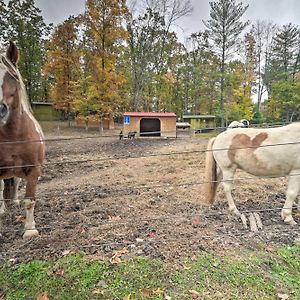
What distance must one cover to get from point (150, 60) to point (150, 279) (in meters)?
24.4

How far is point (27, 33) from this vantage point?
22984 mm

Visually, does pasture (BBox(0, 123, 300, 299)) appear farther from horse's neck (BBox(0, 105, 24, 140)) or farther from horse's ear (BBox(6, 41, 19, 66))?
horse's ear (BBox(6, 41, 19, 66))

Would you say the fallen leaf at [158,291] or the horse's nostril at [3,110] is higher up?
the horse's nostril at [3,110]

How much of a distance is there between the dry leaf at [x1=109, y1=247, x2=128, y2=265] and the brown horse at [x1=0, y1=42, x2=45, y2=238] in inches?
45.0

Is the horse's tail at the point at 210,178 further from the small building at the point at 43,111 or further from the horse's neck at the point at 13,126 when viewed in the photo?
the small building at the point at 43,111

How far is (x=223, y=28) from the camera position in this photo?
20438 mm

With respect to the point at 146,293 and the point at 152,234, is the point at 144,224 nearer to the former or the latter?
the point at 152,234

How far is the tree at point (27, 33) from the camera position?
22406mm

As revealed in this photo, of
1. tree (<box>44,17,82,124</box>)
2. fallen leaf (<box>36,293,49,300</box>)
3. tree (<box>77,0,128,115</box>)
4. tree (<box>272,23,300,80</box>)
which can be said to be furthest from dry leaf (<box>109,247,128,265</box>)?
tree (<box>272,23,300,80</box>)

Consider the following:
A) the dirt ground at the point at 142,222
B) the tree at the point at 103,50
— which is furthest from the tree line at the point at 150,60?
the dirt ground at the point at 142,222

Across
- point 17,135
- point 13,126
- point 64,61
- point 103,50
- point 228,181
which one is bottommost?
point 228,181

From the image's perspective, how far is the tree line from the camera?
1830 cm

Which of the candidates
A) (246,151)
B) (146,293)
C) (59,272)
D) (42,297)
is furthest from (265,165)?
(42,297)

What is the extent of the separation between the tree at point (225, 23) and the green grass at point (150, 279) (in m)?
20.7
